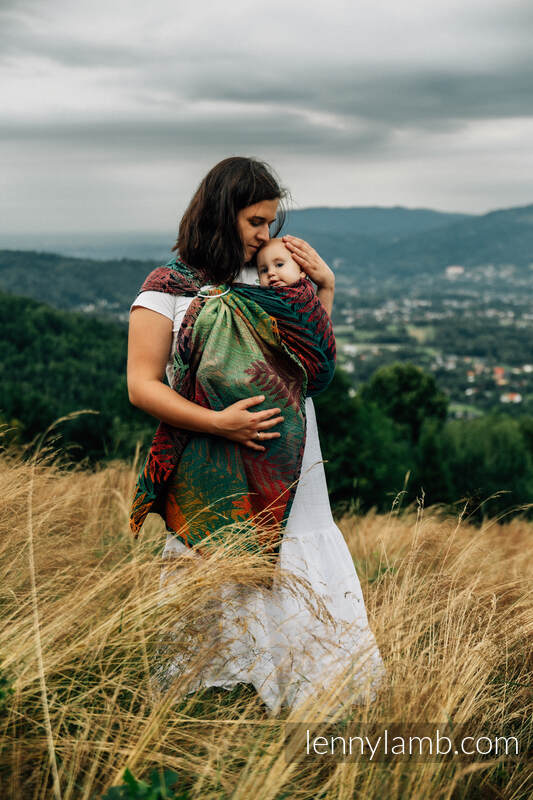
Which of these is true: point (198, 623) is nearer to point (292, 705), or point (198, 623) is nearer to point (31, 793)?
point (292, 705)

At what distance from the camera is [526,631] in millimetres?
2521

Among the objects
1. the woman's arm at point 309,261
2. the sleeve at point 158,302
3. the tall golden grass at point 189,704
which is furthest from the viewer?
the woman's arm at point 309,261

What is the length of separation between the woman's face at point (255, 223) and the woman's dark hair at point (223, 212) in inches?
0.6

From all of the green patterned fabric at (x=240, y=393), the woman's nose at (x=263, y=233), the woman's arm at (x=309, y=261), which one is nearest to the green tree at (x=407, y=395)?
the woman's arm at (x=309, y=261)

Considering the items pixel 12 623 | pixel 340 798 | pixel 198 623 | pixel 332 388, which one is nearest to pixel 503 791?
pixel 340 798

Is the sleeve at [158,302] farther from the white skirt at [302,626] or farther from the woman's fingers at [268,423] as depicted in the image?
the white skirt at [302,626]

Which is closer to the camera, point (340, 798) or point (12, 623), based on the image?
point (340, 798)

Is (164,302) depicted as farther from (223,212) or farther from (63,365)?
(63,365)

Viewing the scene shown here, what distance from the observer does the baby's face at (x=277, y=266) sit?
2.23 m

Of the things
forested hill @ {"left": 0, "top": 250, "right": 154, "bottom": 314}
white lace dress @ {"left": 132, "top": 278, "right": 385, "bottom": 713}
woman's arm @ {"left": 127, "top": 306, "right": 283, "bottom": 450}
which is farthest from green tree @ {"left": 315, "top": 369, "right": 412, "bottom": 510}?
forested hill @ {"left": 0, "top": 250, "right": 154, "bottom": 314}

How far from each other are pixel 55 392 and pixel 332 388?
21717 mm

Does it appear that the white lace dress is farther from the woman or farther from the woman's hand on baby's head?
the woman's hand on baby's head

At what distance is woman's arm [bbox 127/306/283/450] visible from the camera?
2.05 m

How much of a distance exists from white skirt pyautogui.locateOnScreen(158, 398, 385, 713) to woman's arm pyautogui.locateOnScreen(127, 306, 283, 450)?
0.37 meters
